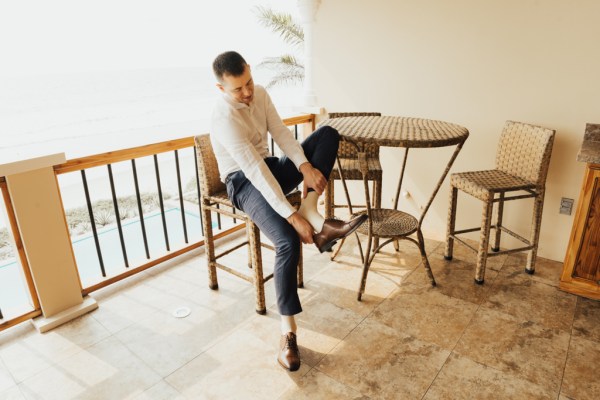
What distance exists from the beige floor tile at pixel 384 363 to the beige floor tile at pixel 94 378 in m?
0.84

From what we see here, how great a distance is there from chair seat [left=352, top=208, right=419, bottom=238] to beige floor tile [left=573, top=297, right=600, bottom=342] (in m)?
0.98

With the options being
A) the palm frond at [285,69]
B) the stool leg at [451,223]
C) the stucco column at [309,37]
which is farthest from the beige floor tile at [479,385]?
the palm frond at [285,69]

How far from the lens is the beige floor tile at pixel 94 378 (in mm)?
1636

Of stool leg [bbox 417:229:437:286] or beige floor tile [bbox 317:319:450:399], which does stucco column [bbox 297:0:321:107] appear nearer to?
stool leg [bbox 417:229:437:286]

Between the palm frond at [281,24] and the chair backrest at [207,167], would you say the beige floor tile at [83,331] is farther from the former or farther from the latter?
the palm frond at [281,24]

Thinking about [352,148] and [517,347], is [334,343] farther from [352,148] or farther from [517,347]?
[352,148]

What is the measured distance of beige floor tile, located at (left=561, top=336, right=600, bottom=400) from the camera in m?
1.58

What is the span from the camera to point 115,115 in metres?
18.0

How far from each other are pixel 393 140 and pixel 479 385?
1188mm

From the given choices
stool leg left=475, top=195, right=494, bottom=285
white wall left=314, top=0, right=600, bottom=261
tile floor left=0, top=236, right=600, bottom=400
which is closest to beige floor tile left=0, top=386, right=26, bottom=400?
tile floor left=0, top=236, right=600, bottom=400

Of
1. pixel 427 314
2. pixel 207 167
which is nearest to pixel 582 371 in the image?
pixel 427 314

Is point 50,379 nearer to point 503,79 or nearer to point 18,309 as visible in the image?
point 18,309

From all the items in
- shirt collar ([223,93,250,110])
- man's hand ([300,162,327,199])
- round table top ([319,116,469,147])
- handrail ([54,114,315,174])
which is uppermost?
shirt collar ([223,93,250,110])

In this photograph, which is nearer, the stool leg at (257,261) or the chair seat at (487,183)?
the stool leg at (257,261)
